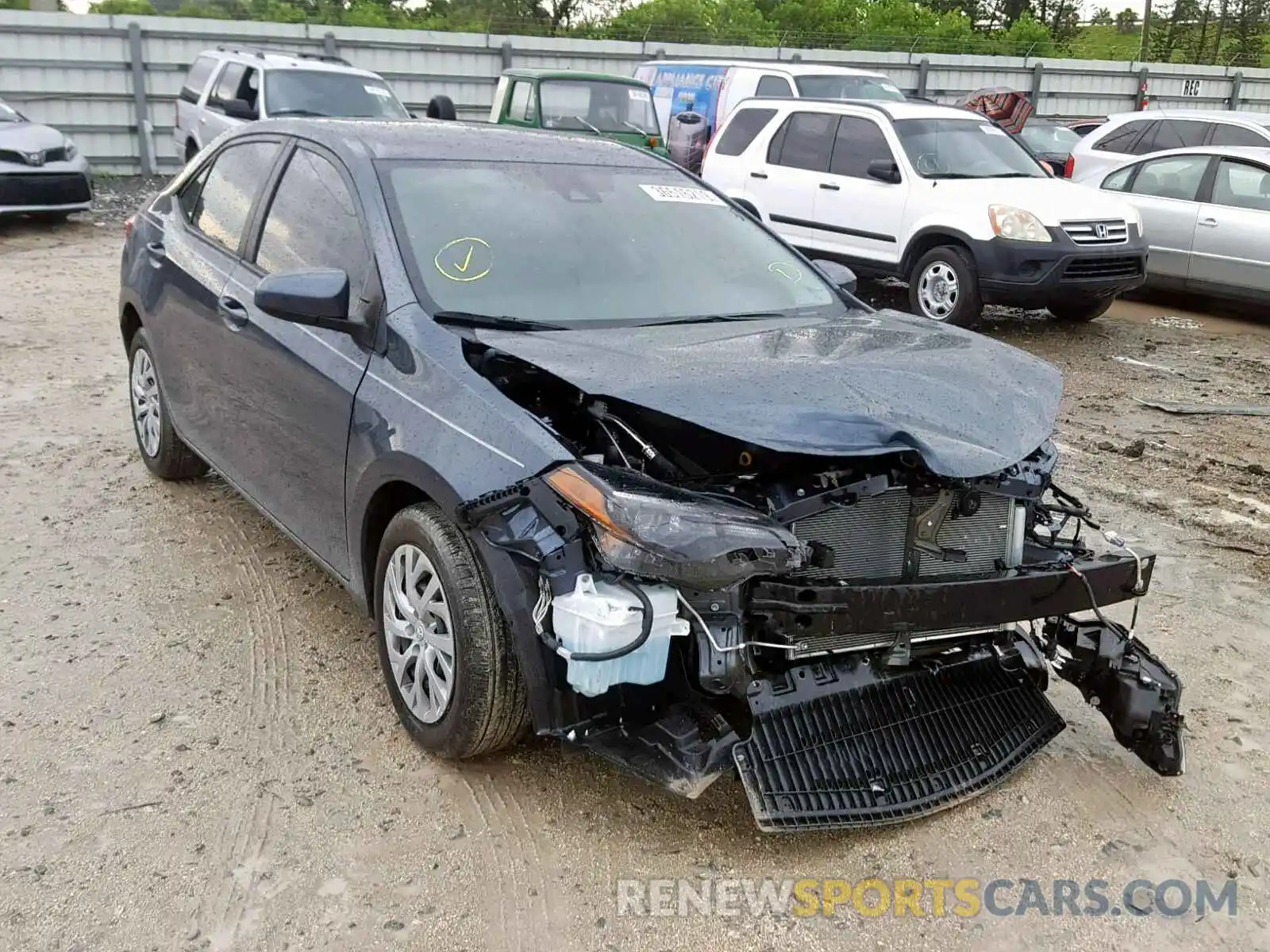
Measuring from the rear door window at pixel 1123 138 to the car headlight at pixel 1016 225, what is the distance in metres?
4.38

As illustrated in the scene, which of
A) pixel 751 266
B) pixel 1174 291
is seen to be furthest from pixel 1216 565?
pixel 1174 291

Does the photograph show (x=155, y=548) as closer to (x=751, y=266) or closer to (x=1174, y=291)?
(x=751, y=266)

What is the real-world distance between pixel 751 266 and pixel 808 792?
6.87 ft

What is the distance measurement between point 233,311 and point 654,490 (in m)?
2.15

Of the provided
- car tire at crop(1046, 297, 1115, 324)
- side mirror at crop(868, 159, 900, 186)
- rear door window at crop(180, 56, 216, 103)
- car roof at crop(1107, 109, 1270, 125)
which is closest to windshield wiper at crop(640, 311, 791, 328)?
car tire at crop(1046, 297, 1115, 324)

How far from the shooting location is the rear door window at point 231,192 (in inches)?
175

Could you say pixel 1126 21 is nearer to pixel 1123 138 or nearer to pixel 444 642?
pixel 1123 138

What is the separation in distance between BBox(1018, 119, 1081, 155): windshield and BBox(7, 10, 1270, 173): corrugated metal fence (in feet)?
21.0

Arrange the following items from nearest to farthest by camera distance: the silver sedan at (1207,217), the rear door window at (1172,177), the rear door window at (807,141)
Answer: the silver sedan at (1207,217)
the rear door window at (807,141)
the rear door window at (1172,177)

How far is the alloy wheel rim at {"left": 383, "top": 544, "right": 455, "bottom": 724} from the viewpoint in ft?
10.3

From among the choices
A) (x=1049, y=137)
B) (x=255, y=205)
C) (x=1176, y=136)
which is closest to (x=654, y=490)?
(x=255, y=205)

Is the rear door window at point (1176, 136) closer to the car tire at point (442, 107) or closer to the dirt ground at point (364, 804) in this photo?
the car tire at point (442, 107)

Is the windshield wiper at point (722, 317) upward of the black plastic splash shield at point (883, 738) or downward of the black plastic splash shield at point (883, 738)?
upward

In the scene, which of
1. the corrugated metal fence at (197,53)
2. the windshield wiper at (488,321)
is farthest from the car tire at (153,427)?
the corrugated metal fence at (197,53)
